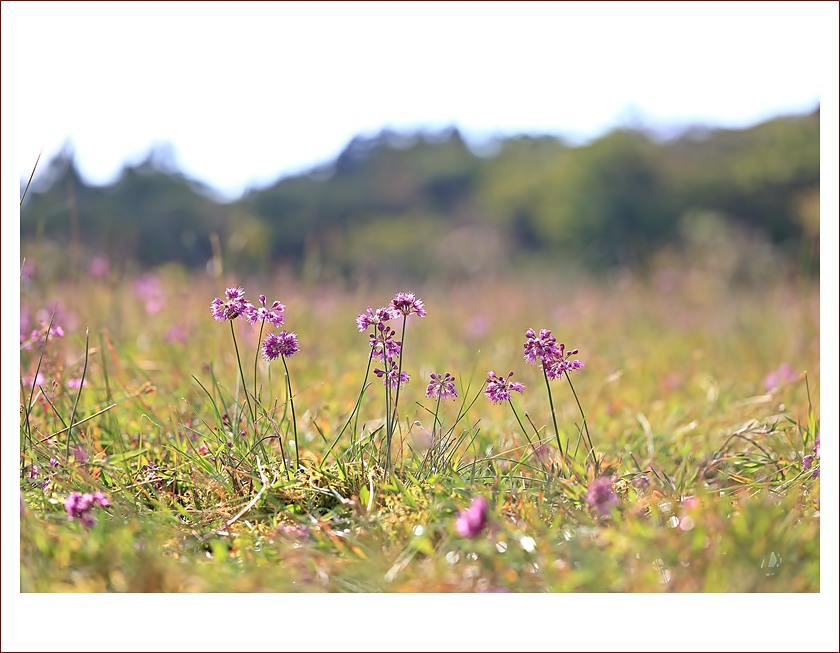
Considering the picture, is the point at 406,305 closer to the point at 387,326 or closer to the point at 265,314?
the point at 387,326

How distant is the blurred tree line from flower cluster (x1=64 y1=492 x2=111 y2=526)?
11.1 m

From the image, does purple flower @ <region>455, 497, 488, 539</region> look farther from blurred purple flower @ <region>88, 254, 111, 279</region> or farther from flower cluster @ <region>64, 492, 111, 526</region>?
blurred purple flower @ <region>88, 254, 111, 279</region>

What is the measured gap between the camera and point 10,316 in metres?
1.81

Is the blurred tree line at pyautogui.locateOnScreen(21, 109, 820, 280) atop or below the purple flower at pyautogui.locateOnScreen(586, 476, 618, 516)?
atop

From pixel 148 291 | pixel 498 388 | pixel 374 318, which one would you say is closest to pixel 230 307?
pixel 374 318

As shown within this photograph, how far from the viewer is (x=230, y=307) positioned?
1784 mm

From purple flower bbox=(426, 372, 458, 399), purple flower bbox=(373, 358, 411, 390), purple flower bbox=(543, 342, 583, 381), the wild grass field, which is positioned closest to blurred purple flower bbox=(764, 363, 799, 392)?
the wild grass field

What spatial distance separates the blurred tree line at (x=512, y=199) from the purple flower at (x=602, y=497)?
10.9 meters

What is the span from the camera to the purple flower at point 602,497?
5.34 feet

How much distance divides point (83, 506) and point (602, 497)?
3.84 feet

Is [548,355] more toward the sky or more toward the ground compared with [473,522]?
more toward the sky

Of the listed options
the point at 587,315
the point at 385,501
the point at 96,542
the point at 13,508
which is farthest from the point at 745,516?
the point at 587,315

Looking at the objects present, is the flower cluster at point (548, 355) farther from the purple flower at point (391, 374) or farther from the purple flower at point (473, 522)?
the purple flower at point (473, 522)

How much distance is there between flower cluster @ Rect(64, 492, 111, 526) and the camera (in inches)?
65.2
